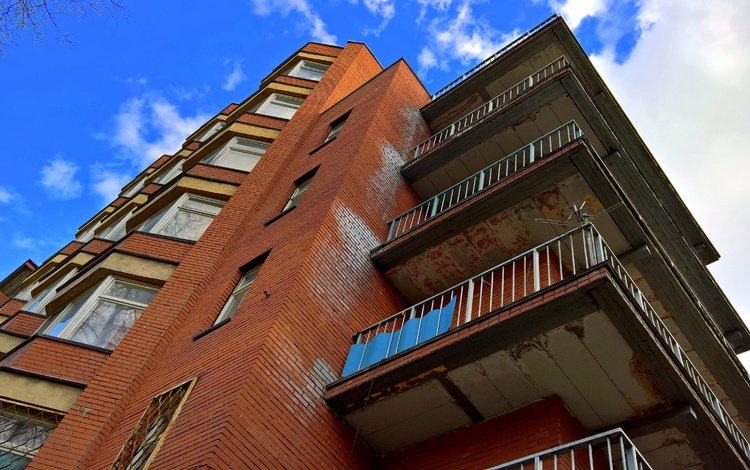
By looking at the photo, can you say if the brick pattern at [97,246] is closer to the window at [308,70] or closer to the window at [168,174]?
the window at [168,174]

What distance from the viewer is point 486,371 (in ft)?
26.1

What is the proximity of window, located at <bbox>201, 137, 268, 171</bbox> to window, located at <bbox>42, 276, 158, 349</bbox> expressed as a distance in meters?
5.94

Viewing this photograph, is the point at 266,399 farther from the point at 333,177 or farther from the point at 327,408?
the point at 333,177

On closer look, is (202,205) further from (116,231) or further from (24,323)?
(116,231)

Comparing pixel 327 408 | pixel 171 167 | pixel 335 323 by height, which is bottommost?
pixel 327 408

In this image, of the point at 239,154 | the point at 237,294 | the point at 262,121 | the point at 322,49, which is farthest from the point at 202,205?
the point at 322,49

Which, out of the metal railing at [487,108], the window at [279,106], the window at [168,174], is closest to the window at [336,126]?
the metal railing at [487,108]

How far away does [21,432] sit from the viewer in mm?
9258

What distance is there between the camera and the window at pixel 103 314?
35.7 feet

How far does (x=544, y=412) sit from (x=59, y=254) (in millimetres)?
22380

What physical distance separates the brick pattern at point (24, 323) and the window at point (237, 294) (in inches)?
242

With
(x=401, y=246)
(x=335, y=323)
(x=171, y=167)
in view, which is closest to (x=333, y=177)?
(x=401, y=246)

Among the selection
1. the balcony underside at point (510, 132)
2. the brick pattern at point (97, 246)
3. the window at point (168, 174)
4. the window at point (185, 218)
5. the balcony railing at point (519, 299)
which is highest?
the window at point (168, 174)

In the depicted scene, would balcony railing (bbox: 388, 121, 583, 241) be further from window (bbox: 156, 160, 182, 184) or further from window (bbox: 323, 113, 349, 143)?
window (bbox: 156, 160, 182, 184)
